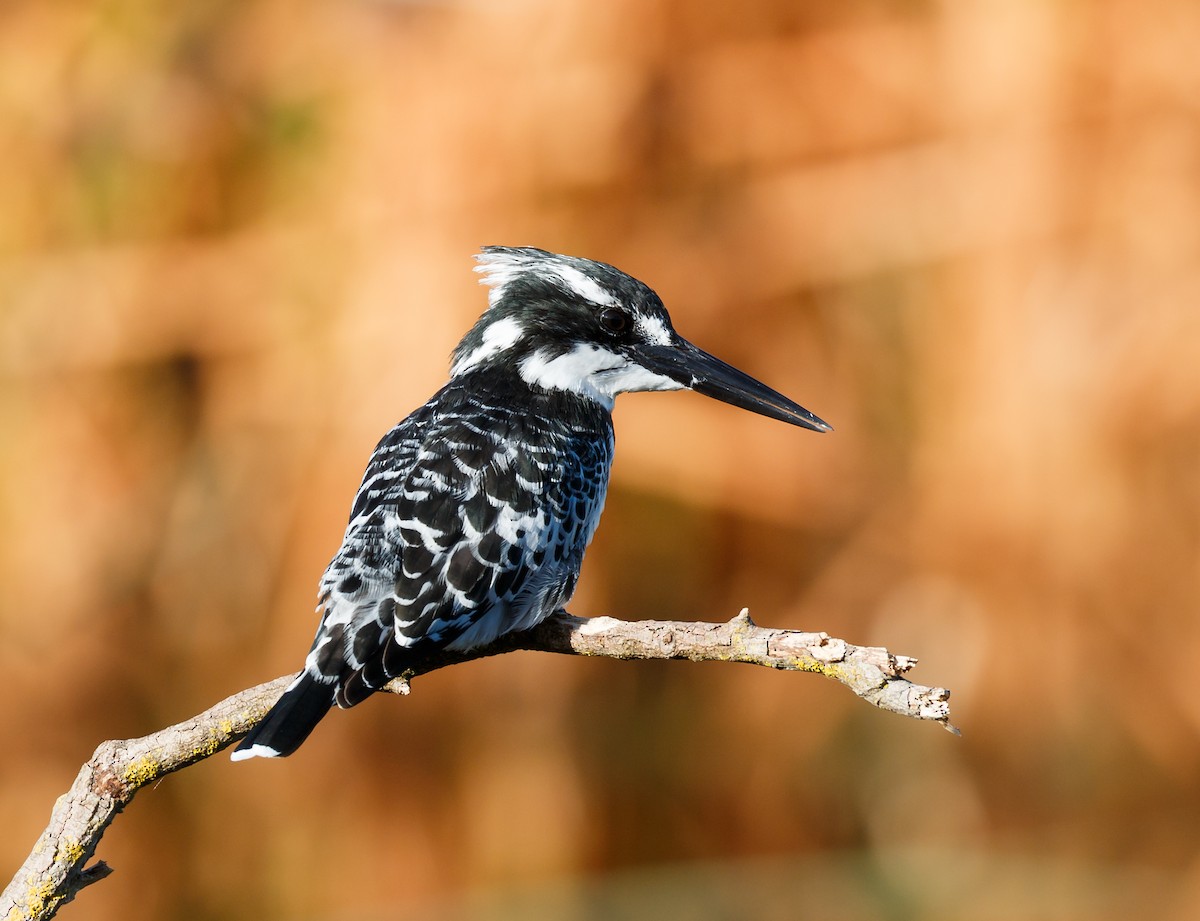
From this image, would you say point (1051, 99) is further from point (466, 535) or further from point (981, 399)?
point (466, 535)

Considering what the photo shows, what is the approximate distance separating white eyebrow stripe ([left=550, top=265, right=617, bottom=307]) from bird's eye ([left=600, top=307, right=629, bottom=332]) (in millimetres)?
14

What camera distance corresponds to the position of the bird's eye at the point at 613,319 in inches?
112

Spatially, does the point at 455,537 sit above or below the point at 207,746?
above

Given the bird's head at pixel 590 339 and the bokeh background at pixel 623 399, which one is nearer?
the bird's head at pixel 590 339

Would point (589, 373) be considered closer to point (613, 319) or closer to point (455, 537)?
point (613, 319)

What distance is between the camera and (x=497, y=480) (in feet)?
8.43

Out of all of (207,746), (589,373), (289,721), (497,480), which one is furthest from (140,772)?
(589,373)

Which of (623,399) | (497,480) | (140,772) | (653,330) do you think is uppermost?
(623,399)

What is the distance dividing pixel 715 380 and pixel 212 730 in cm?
140

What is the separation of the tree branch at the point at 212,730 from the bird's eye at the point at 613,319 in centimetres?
98

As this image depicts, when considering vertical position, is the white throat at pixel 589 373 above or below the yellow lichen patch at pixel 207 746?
above

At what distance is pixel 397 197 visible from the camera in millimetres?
5145

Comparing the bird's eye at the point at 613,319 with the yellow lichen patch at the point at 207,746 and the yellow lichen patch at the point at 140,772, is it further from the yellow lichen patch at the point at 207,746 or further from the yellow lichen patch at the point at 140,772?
the yellow lichen patch at the point at 140,772

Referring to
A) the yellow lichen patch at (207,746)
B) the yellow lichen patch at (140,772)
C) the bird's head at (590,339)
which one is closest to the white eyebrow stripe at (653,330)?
the bird's head at (590,339)
